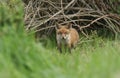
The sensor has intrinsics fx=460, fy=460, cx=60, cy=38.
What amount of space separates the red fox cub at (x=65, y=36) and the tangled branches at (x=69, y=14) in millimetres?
469

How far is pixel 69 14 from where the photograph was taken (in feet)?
43.1

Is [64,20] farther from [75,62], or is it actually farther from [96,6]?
[75,62]

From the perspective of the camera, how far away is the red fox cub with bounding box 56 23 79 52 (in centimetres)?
1123

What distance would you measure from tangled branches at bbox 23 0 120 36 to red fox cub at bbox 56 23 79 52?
1.54ft

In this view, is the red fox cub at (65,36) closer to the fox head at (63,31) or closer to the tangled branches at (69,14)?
the fox head at (63,31)

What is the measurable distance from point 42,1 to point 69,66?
20.2ft

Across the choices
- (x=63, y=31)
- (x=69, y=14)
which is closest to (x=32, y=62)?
(x=63, y=31)

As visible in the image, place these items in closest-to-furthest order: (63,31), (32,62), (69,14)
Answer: (32,62)
(63,31)
(69,14)

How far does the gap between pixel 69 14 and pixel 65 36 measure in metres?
2.01

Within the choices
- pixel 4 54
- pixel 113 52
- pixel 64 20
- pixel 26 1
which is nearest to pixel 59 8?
pixel 64 20

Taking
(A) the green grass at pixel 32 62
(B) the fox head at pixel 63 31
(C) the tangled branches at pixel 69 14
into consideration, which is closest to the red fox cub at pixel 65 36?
(B) the fox head at pixel 63 31

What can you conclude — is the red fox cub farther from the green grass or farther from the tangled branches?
the green grass

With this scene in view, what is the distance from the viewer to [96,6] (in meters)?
12.9

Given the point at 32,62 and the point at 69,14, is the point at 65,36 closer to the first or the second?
the point at 69,14
